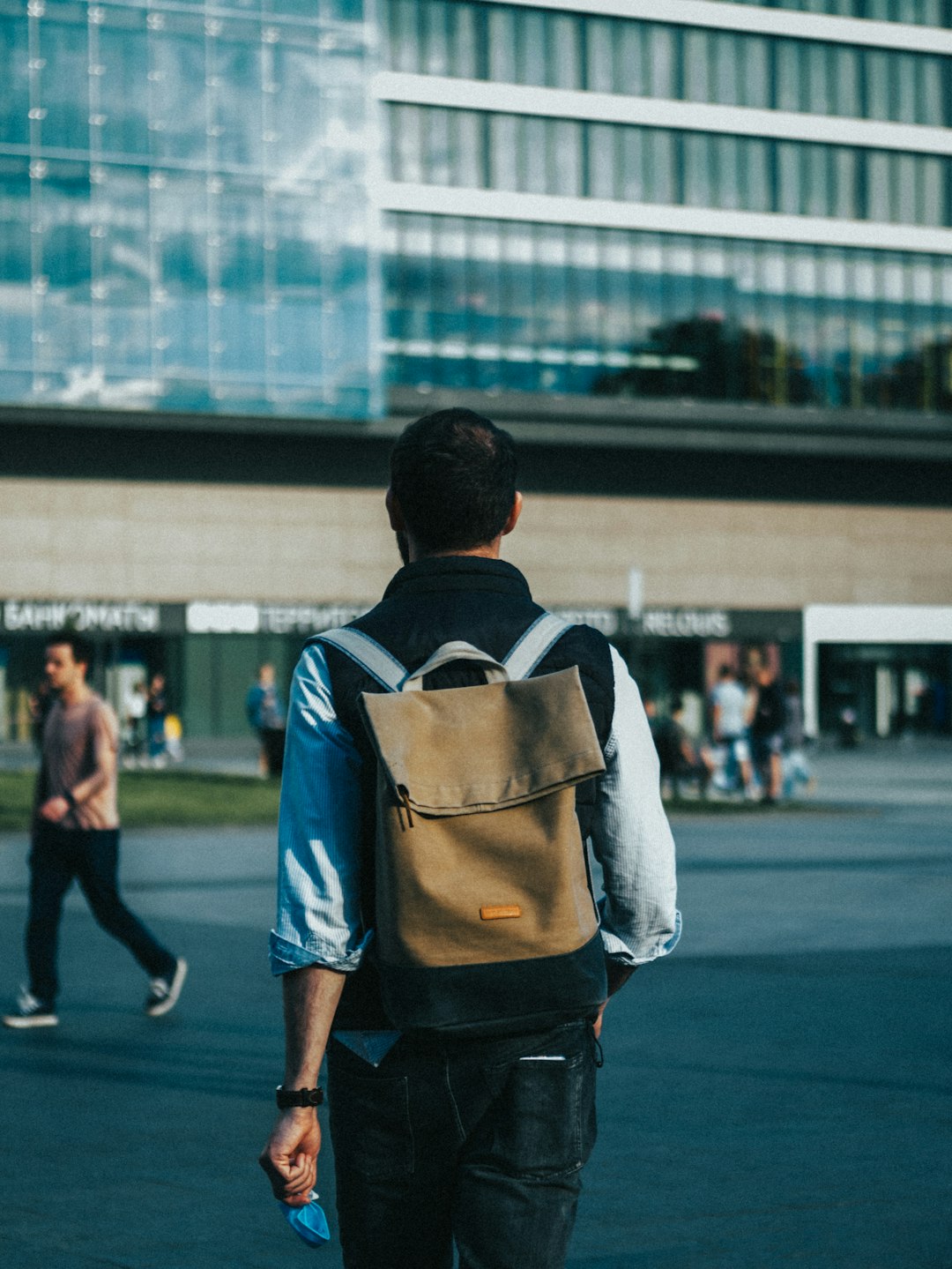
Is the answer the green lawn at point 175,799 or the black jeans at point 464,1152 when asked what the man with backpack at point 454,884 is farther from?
the green lawn at point 175,799

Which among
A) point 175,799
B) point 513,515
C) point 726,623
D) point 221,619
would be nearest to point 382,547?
point 221,619

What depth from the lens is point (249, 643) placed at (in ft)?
162

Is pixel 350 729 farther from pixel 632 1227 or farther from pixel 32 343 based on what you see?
pixel 32 343

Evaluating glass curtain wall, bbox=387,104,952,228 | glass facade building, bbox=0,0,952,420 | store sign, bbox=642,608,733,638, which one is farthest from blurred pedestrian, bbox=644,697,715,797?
store sign, bbox=642,608,733,638

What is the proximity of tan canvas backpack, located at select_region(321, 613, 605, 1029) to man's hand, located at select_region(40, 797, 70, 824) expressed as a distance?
22.5ft

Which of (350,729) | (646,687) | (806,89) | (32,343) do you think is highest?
(806,89)

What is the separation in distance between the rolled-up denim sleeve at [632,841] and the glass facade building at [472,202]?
4239 centimetres

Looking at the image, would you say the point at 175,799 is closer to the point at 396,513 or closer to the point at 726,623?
the point at 396,513

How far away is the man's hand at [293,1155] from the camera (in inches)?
111

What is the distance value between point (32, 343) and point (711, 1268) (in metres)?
41.0

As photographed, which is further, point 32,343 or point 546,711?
point 32,343

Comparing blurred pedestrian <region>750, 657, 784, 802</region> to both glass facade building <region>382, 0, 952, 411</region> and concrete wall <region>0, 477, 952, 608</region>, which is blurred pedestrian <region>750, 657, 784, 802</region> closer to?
concrete wall <region>0, 477, 952, 608</region>

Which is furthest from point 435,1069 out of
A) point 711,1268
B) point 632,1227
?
point 632,1227

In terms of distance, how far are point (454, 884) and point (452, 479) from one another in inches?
24.8
